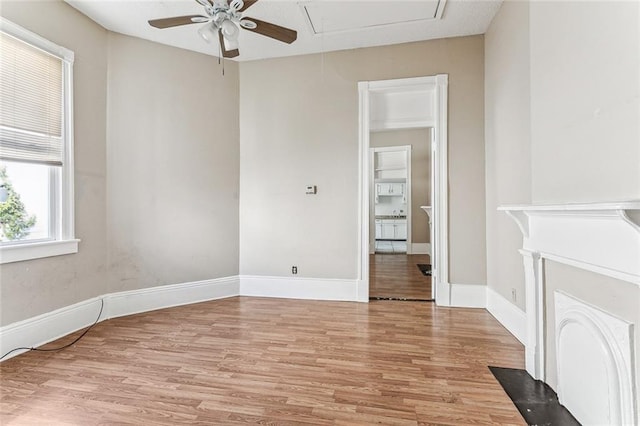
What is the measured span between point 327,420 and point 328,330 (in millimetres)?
1222

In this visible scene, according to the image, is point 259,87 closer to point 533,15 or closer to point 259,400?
point 533,15

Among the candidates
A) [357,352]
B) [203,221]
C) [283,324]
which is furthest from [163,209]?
[357,352]

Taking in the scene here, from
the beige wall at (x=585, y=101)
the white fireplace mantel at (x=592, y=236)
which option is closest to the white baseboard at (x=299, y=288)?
the white fireplace mantel at (x=592, y=236)

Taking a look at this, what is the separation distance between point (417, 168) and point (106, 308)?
21.8 ft

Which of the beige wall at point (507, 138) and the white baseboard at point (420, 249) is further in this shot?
the white baseboard at point (420, 249)

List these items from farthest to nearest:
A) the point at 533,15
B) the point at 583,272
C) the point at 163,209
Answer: the point at 163,209 → the point at 533,15 → the point at 583,272

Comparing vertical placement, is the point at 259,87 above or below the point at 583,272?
above

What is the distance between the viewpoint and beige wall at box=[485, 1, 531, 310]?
2490 mm

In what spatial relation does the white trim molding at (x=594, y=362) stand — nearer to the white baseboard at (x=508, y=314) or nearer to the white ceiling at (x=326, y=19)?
the white baseboard at (x=508, y=314)

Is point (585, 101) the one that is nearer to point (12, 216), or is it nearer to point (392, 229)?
point (12, 216)

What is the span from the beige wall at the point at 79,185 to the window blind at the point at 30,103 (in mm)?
158

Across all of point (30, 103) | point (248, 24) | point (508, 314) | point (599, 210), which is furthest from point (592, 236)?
point (30, 103)

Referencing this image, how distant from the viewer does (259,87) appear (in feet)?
13.0

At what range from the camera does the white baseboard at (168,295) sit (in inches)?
127
